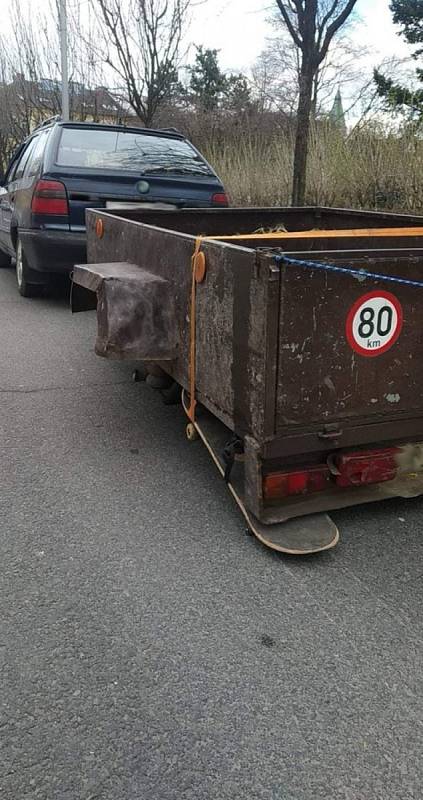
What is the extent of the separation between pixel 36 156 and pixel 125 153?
3.40ft

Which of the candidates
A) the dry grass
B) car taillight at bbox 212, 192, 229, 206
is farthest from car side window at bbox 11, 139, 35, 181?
the dry grass

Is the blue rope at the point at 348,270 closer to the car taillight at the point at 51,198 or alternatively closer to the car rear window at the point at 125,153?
the car taillight at the point at 51,198

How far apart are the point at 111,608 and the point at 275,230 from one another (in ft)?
12.7

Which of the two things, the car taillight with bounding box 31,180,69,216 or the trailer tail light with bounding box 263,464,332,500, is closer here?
the trailer tail light with bounding box 263,464,332,500

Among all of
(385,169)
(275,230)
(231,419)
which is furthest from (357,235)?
(385,169)

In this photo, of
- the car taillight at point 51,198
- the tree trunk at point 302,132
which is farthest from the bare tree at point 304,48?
the car taillight at point 51,198

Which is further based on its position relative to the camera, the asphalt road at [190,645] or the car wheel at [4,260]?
the car wheel at [4,260]

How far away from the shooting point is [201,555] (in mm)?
2834

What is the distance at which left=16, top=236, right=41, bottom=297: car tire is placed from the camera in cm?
773

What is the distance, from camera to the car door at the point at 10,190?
327 inches

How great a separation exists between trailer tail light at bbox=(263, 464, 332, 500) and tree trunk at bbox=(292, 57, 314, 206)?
739 centimetres

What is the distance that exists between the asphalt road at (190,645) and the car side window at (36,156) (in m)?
4.59

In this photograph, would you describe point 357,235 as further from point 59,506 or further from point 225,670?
point 225,670

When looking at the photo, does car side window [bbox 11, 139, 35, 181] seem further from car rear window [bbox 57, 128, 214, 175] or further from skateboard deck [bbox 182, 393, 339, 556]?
skateboard deck [bbox 182, 393, 339, 556]
